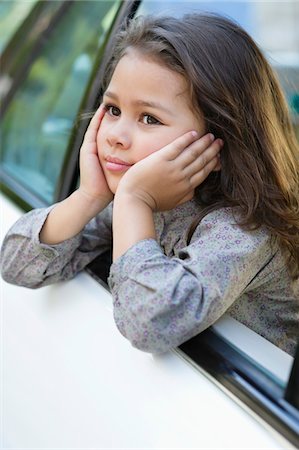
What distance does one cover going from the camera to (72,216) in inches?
66.2

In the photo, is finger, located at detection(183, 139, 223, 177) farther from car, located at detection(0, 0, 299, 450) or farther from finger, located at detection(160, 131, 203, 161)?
car, located at detection(0, 0, 299, 450)

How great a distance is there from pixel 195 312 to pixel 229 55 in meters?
0.60

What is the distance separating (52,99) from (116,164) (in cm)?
95

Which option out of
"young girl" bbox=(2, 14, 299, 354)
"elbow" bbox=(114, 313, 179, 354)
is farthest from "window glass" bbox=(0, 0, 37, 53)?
"elbow" bbox=(114, 313, 179, 354)

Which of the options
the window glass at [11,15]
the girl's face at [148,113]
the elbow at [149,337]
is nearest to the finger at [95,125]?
the girl's face at [148,113]

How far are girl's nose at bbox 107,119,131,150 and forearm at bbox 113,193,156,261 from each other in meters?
0.11

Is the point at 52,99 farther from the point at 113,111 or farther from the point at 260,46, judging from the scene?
the point at 260,46

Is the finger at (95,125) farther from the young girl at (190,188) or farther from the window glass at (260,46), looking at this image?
the window glass at (260,46)

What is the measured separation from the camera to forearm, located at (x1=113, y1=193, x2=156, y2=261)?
4.55ft

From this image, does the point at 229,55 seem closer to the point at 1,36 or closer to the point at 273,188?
the point at 273,188

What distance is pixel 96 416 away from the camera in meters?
1.35

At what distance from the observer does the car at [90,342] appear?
1.15 metres

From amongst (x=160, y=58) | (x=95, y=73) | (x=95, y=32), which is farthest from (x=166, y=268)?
(x=95, y=32)

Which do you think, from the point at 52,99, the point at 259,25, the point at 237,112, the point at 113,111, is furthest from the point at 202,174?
the point at 52,99
